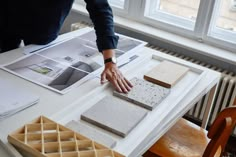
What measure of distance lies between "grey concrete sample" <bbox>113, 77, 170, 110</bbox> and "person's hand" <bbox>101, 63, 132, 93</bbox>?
2 cm

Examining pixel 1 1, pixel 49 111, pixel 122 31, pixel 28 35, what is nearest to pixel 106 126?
pixel 49 111

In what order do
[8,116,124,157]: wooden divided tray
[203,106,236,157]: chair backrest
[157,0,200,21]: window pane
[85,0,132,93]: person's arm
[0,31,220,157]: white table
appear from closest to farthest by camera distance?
[8,116,124,157]: wooden divided tray < [0,31,220,157]: white table < [203,106,236,157]: chair backrest < [85,0,132,93]: person's arm < [157,0,200,21]: window pane

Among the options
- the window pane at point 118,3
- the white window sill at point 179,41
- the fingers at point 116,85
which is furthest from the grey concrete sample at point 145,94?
the window pane at point 118,3

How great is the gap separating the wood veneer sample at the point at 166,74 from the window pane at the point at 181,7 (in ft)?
3.16

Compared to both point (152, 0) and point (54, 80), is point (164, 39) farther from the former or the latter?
point (54, 80)

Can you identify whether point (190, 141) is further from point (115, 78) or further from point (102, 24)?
point (102, 24)

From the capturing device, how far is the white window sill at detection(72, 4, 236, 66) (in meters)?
2.15

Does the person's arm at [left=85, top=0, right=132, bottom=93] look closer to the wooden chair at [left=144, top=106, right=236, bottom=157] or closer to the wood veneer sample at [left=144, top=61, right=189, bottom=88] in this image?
the wood veneer sample at [left=144, top=61, right=189, bottom=88]

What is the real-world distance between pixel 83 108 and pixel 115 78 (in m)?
0.22

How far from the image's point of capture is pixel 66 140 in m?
0.97

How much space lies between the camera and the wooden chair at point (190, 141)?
3.99 ft

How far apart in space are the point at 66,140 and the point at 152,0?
1714 millimetres

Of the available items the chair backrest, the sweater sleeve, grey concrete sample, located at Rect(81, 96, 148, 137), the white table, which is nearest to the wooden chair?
the chair backrest

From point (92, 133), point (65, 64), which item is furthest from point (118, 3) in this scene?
point (92, 133)
